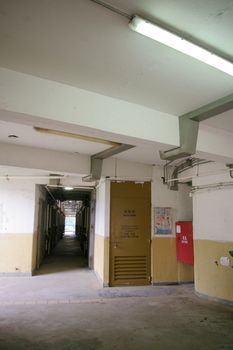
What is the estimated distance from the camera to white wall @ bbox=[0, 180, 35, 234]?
6266 mm

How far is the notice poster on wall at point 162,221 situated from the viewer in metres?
5.74

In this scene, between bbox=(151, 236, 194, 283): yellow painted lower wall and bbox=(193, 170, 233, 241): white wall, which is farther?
bbox=(151, 236, 194, 283): yellow painted lower wall

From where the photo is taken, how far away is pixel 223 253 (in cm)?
448

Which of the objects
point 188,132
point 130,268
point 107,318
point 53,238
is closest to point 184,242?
point 130,268

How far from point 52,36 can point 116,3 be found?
51 cm

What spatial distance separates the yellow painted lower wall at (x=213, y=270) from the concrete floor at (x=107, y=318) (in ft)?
0.67

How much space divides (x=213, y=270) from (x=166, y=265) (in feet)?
3.92

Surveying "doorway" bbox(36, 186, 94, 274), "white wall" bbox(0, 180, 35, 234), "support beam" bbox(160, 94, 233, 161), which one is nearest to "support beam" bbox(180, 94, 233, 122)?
"support beam" bbox(160, 94, 233, 161)

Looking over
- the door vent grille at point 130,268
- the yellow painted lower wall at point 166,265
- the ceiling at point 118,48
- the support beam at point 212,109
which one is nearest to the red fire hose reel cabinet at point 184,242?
the yellow painted lower wall at point 166,265

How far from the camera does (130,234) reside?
221 inches

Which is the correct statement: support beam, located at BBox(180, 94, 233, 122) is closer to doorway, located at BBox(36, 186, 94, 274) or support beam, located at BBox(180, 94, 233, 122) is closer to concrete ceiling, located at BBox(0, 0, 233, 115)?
concrete ceiling, located at BBox(0, 0, 233, 115)

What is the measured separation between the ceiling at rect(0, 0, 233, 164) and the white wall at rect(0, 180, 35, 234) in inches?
172

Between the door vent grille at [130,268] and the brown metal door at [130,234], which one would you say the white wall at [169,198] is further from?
the door vent grille at [130,268]

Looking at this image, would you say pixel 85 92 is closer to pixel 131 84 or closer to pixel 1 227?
pixel 131 84
